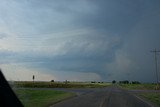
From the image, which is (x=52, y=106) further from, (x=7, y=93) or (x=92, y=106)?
(x=7, y=93)

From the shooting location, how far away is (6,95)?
100 inches

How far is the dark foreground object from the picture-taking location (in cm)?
251

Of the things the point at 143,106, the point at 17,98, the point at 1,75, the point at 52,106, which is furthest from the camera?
the point at 143,106

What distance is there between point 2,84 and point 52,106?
24.7m

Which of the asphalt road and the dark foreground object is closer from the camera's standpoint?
the dark foreground object

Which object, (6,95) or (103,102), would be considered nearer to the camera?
(6,95)

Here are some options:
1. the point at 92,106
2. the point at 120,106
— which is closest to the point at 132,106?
the point at 120,106

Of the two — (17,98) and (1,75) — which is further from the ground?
(1,75)

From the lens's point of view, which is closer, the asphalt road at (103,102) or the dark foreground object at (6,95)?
the dark foreground object at (6,95)

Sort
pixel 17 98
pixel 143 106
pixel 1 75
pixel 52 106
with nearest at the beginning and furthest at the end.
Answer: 1. pixel 1 75
2. pixel 17 98
3. pixel 52 106
4. pixel 143 106

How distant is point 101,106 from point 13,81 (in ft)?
82.6

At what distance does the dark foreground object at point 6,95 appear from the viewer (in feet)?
8.24

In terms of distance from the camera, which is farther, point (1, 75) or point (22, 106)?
point (22, 106)

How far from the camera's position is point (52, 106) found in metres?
26.9
